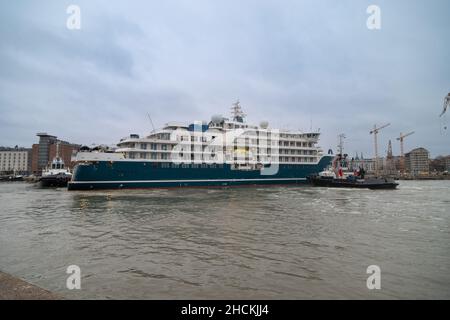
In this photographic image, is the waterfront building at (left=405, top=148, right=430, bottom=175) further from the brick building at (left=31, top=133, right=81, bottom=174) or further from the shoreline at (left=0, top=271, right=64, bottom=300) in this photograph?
the brick building at (left=31, top=133, right=81, bottom=174)

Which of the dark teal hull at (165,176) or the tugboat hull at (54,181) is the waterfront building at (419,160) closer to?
the dark teal hull at (165,176)

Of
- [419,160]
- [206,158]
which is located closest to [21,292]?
[206,158]

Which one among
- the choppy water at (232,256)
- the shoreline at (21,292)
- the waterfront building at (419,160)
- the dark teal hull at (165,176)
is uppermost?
the waterfront building at (419,160)

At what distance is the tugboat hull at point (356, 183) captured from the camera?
4203 cm

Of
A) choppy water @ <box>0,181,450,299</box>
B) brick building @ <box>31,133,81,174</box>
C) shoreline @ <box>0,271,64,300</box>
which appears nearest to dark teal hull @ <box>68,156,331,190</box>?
choppy water @ <box>0,181,450,299</box>

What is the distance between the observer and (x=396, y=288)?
5.87 metres

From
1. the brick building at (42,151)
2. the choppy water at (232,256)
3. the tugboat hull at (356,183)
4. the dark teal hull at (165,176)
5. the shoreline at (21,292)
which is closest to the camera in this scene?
the shoreline at (21,292)

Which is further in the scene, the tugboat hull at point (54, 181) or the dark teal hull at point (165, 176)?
the tugboat hull at point (54, 181)

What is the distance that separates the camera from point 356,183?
42812 mm

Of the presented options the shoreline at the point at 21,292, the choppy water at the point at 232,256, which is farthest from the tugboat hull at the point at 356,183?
the shoreline at the point at 21,292

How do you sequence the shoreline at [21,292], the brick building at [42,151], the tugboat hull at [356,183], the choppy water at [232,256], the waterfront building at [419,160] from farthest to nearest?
the waterfront building at [419,160], the brick building at [42,151], the tugboat hull at [356,183], the choppy water at [232,256], the shoreline at [21,292]
